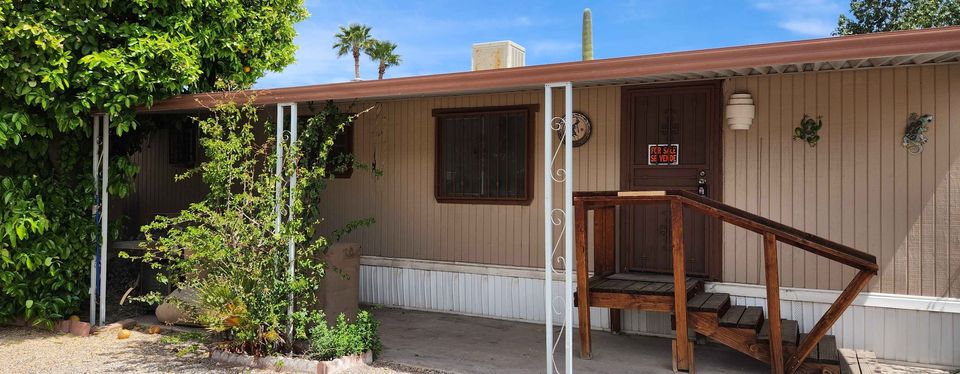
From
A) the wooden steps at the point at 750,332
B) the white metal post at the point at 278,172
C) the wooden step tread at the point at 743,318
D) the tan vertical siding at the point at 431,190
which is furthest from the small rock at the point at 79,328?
the wooden step tread at the point at 743,318

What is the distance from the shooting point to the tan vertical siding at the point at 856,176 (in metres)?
4.74

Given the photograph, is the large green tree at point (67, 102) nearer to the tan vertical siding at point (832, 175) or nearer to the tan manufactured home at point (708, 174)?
the tan manufactured home at point (708, 174)

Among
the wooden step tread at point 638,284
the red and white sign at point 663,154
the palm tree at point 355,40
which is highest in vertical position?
the palm tree at point 355,40

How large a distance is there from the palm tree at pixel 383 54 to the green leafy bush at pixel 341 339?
21.9 metres

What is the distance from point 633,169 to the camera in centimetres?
568

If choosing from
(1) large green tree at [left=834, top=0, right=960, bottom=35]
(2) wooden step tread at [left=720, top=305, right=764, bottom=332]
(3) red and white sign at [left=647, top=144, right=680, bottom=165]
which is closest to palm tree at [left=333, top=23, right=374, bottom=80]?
(1) large green tree at [left=834, top=0, right=960, bottom=35]

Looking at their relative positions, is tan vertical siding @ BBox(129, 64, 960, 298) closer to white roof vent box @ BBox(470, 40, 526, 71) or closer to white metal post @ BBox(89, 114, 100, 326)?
white roof vent box @ BBox(470, 40, 526, 71)

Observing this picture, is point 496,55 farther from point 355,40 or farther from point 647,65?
point 355,40

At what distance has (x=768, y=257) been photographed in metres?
4.25

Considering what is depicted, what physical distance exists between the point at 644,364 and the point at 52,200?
4964 mm

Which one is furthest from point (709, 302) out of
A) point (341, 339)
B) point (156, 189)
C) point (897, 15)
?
point (897, 15)

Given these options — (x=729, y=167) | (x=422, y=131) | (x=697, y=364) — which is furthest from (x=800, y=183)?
(x=422, y=131)

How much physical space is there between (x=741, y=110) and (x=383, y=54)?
72.6 feet

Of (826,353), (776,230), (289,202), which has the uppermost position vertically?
(289,202)
